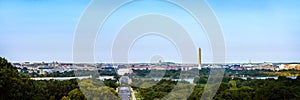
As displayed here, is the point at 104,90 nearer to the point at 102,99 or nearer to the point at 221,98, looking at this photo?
the point at 102,99

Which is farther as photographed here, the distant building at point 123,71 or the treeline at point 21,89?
the distant building at point 123,71

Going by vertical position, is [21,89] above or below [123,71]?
below

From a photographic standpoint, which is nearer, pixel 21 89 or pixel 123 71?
pixel 21 89

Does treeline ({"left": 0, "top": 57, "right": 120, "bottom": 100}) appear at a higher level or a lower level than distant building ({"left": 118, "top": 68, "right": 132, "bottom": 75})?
lower

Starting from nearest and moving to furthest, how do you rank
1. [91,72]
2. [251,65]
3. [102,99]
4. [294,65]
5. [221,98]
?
[102,99]
[221,98]
[91,72]
[294,65]
[251,65]

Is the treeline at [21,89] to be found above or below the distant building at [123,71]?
below

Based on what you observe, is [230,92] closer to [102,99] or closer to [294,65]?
[102,99]

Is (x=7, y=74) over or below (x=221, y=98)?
over

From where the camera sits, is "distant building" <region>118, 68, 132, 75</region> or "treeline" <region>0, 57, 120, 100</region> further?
"distant building" <region>118, 68, 132, 75</region>

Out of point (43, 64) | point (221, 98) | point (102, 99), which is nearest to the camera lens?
point (102, 99)

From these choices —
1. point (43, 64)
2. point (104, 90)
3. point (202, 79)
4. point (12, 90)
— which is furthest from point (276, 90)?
point (43, 64)

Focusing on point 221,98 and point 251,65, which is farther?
point 251,65
